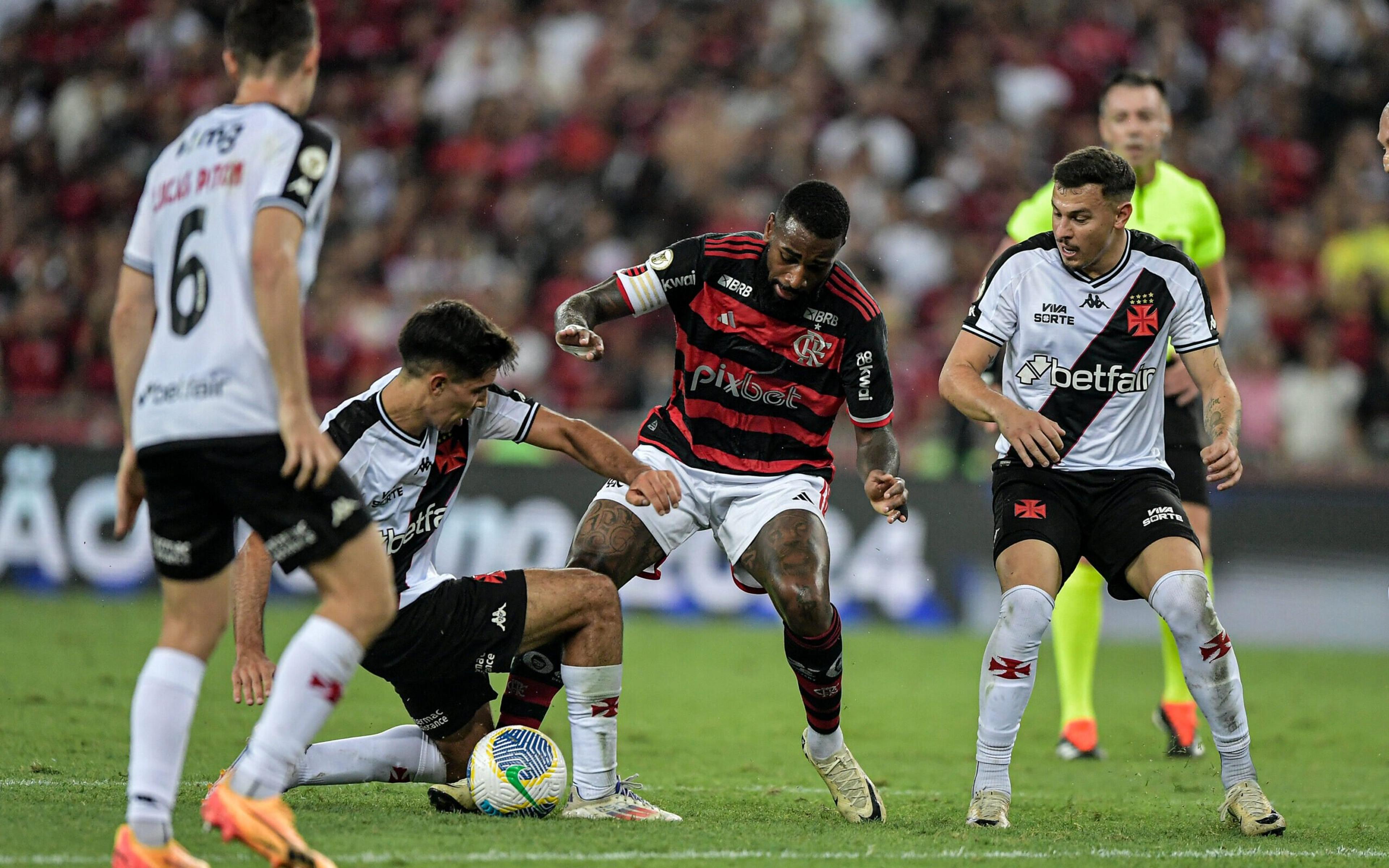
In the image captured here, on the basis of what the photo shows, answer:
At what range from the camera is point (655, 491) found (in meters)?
5.48

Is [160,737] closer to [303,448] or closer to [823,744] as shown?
[303,448]

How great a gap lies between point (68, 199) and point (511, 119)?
16.5ft

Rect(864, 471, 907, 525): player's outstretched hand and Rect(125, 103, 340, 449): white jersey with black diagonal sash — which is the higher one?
Rect(125, 103, 340, 449): white jersey with black diagonal sash

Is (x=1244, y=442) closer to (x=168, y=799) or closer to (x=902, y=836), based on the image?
(x=902, y=836)

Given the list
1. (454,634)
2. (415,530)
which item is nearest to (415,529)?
(415,530)

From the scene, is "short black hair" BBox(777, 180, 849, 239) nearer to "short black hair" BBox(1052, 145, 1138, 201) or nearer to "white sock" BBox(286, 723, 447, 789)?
"short black hair" BBox(1052, 145, 1138, 201)

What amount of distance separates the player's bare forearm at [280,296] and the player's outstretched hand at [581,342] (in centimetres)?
153

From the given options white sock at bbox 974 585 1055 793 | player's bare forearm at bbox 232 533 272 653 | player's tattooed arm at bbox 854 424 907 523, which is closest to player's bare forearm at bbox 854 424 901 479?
player's tattooed arm at bbox 854 424 907 523

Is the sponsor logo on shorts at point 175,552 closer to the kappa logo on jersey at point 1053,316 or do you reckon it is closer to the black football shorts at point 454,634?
the black football shorts at point 454,634

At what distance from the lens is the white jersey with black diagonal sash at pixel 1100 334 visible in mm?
5848

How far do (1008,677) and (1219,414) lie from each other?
4.22 ft

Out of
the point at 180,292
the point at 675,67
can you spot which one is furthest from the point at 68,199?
the point at 180,292

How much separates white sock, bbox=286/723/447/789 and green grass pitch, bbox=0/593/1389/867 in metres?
0.11

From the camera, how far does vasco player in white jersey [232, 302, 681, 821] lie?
215 inches
